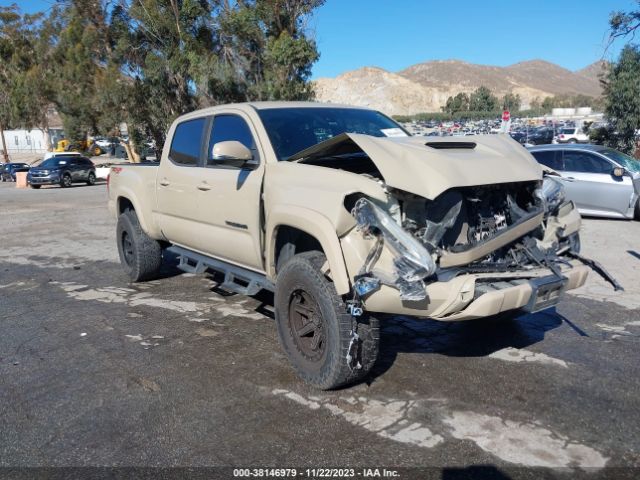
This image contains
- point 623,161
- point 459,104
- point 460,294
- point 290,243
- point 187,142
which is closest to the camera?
point 460,294

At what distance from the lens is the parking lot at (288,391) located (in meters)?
3.20

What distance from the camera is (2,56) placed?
49344mm

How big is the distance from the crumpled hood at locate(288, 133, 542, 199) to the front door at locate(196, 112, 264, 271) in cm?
43

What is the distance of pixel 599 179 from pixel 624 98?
41.3 feet

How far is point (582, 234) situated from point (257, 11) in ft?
65.1

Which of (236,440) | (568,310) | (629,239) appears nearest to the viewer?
(236,440)

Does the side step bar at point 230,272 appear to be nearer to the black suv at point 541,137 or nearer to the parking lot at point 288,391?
the parking lot at point 288,391

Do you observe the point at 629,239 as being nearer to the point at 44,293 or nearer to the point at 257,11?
the point at 44,293

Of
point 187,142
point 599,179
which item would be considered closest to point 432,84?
point 599,179

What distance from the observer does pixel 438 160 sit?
141 inches

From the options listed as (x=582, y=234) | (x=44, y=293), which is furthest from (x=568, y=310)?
(x=44, y=293)

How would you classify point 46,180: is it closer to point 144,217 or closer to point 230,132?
point 144,217

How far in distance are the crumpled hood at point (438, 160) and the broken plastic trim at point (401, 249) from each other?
21 cm

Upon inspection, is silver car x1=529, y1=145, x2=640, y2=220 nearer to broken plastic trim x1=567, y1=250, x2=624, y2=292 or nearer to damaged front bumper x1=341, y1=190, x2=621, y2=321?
broken plastic trim x1=567, y1=250, x2=624, y2=292
